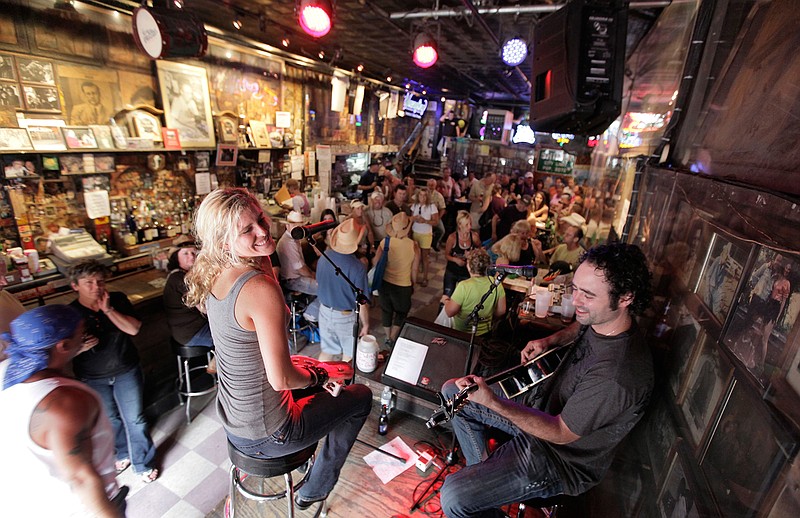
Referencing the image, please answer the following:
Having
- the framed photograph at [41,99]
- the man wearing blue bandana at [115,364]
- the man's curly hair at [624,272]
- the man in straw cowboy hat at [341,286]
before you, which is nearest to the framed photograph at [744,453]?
the man's curly hair at [624,272]

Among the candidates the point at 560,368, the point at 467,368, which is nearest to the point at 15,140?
the point at 467,368

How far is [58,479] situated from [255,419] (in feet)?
2.29

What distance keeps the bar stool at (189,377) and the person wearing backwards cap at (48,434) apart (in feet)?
5.58

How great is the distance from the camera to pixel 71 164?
13.1 ft

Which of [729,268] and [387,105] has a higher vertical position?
[387,105]

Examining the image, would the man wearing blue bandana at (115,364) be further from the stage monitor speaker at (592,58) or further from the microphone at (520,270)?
the stage monitor speaker at (592,58)

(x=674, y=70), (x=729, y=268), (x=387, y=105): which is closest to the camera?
A: (x=729, y=268)

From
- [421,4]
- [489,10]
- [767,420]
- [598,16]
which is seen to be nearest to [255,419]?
[767,420]

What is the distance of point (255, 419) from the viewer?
158 cm

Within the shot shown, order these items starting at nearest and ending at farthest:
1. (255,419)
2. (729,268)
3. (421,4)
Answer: (729,268)
(255,419)
(421,4)

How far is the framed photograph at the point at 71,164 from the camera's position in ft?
12.9

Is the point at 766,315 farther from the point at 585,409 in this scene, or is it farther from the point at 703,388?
the point at 585,409

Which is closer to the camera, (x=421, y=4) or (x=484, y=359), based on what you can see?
(x=484, y=359)

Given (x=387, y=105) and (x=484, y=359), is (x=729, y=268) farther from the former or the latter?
(x=387, y=105)
